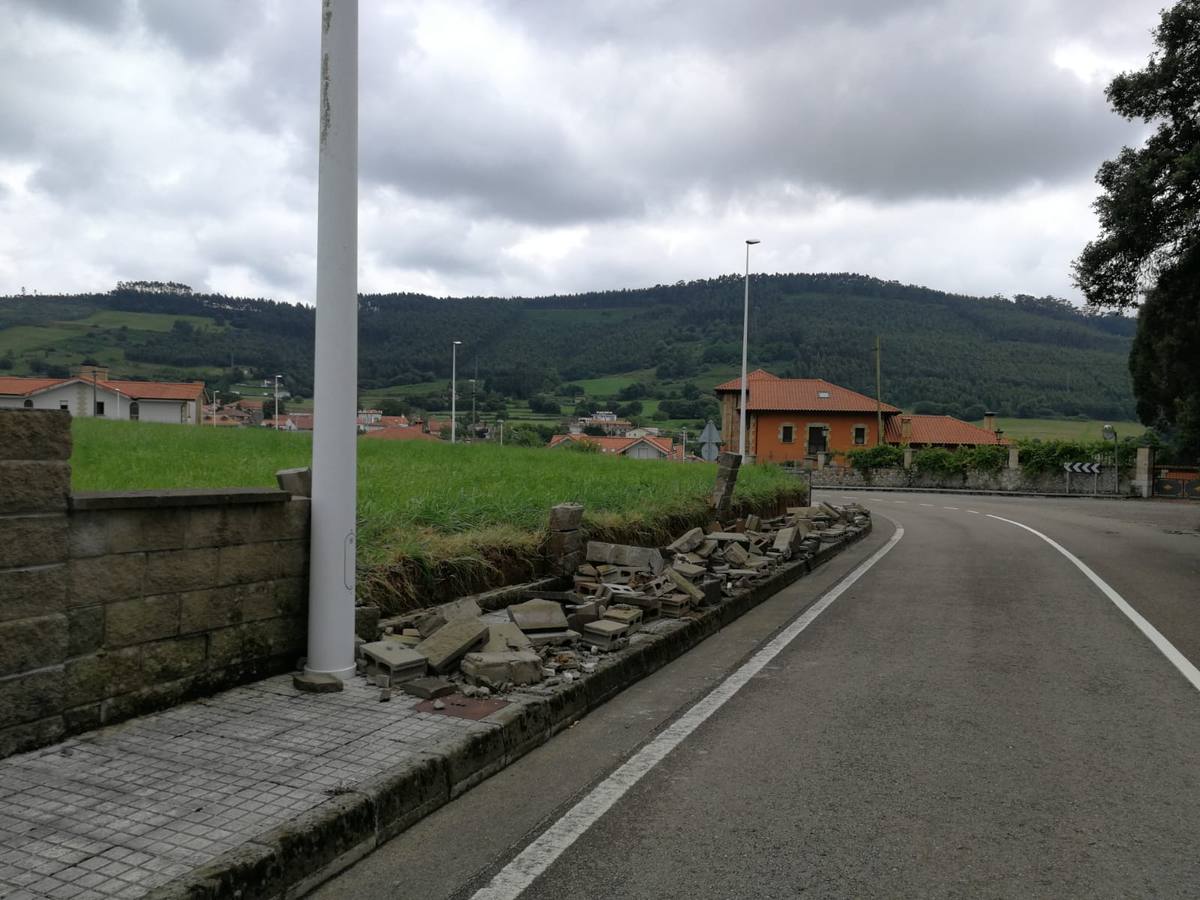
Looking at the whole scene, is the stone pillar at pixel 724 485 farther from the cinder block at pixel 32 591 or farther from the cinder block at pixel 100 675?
the cinder block at pixel 32 591

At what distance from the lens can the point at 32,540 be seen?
4.05 meters

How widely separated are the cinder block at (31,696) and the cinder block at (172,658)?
489 mm

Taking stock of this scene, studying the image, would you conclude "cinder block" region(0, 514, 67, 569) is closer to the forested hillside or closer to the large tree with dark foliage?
the large tree with dark foliage

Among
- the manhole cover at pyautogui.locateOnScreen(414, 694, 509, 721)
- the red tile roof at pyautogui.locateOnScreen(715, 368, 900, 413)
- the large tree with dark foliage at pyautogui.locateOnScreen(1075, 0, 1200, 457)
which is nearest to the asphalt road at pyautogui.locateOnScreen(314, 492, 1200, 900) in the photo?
the manhole cover at pyautogui.locateOnScreen(414, 694, 509, 721)

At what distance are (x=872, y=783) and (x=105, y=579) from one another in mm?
3899

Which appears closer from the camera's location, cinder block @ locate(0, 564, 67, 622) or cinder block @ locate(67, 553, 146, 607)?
cinder block @ locate(0, 564, 67, 622)

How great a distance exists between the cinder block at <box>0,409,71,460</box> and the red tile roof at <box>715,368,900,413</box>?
219ft

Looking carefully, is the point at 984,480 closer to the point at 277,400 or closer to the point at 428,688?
the point at 277,400

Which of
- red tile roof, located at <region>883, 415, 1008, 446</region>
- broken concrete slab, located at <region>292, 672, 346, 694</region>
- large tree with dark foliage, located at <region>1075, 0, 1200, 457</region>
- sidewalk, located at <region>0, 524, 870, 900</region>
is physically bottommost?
sidewalk, located at <region>0, 524, 870, 900</region>

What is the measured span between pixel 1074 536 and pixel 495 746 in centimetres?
1819

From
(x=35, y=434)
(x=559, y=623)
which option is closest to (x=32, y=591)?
(x=35, y=434)

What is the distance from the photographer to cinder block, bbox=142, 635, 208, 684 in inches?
183

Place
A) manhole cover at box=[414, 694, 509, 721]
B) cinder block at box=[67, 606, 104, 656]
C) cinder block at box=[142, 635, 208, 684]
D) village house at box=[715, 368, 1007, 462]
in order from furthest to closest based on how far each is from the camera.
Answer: village house at box=[715, 368, 1007, 462], manhole cover at box=[414, 694, 509, 721], cinder block at box=[142, 635, 208, 684], cinder block at box=[67, 606, 104, 656]

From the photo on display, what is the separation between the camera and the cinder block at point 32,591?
3934 millimetres
